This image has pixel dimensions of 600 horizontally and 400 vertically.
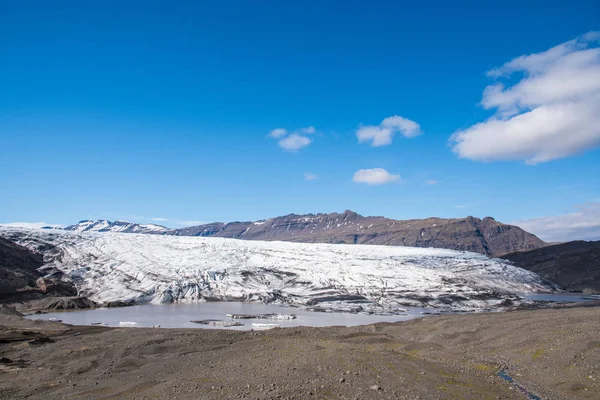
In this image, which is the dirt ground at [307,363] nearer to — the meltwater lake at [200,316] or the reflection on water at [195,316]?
the meltwater lake at [200,316]

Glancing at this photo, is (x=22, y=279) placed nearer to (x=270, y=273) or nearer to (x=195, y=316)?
(x=195, y=316)

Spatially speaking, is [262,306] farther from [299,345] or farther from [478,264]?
[478,264]

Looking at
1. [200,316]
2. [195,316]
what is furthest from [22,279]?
[200,316]

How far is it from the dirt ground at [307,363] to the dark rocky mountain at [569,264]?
7068 cm

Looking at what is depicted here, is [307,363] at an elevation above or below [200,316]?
above

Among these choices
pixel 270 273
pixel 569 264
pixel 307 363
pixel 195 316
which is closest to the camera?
pixel 307 363

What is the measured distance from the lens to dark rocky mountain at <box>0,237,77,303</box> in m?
48.1

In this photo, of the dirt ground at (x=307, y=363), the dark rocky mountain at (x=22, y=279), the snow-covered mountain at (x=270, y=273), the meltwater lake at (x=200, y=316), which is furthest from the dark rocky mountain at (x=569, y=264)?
the dark rocky mountain at (x=22, y=279)

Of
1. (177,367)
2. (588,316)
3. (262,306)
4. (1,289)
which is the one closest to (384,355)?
(177,367)

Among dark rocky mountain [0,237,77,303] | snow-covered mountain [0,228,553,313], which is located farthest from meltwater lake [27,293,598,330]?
dark rocky mountain [0,237,77,303]

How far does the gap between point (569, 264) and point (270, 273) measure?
76066 mm

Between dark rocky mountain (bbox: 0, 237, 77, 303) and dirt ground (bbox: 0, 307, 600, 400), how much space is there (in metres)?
21.3

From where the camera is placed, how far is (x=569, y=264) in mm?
102938

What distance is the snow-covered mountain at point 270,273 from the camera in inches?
2172
